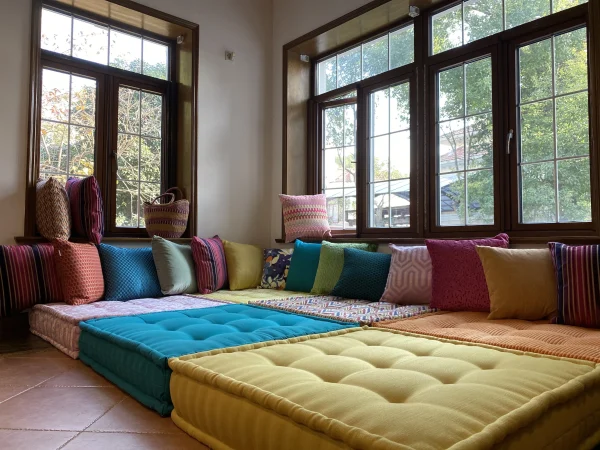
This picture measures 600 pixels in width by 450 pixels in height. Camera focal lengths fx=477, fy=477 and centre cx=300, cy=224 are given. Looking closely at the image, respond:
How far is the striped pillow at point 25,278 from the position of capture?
2.96 m

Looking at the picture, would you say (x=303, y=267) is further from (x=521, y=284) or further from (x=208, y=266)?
(x=521, y=284)

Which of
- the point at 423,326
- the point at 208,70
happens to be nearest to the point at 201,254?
the point at 208,70

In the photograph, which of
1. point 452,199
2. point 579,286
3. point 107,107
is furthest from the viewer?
point 107,107

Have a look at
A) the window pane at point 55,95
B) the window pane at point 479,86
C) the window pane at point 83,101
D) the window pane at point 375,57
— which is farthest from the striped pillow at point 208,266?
the window pane at point 479,86

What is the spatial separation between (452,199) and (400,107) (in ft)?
3.06

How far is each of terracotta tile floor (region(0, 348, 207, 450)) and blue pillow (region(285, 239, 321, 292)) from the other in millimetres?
1772

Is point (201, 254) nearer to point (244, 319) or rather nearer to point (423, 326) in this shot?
point (244, 319)

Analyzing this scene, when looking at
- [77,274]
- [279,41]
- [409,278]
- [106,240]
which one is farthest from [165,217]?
[279,41]

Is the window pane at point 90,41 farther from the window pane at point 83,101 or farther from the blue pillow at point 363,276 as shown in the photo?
the blue pillow at point 363,276

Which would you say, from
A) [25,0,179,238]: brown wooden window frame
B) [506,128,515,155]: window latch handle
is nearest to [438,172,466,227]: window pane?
[506,128,515,155]: window latch handle

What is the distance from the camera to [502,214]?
3.11 m

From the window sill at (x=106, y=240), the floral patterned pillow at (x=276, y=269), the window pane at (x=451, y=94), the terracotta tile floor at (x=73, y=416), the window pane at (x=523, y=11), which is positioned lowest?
the terracotta tile floor at (x=73, y=416)

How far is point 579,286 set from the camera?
2.20 metres

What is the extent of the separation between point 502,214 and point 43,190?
3.10 meters
